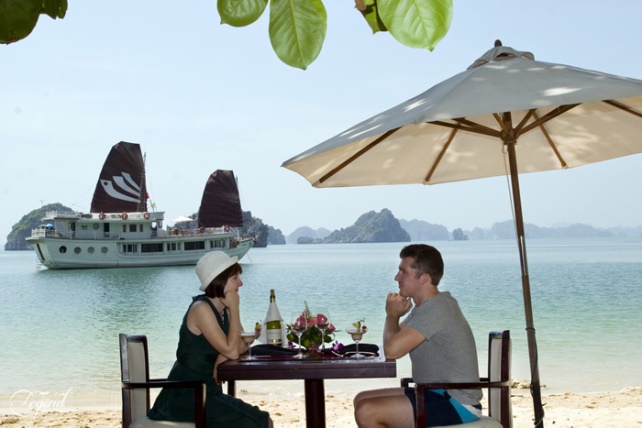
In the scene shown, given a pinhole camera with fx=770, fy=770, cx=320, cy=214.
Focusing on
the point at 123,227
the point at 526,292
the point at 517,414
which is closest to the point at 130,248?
the point at 123,227

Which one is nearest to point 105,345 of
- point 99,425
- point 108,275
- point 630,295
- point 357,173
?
point 99,425

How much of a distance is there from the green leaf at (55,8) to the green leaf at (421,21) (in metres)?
0.20

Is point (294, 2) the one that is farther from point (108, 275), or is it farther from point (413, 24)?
point (108, 275)

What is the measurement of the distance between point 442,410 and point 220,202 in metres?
43.0

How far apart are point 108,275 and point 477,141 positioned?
127ft

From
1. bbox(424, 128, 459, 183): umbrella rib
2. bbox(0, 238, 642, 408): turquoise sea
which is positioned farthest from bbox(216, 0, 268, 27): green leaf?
bbox(0, 238, 642, 408): turquoise sea

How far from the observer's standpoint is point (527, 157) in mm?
3938

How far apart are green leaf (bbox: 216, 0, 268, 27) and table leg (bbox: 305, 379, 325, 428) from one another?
2.73 meters

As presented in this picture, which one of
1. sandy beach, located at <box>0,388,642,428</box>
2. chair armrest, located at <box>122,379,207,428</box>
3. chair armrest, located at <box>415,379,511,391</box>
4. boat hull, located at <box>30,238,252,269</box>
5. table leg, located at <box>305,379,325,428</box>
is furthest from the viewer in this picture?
boat hull, located at <box>30,238,252,269</box>

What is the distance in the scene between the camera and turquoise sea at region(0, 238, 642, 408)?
37.2 feet

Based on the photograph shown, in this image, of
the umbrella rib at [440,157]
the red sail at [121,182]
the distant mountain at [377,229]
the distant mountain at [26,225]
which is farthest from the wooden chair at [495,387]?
the distant mountain at [377,229]

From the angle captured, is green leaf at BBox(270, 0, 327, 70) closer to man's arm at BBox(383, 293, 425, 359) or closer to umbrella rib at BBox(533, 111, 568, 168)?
man's arm at BBox(383, 293, 425, 359)

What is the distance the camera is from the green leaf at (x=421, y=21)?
0.38 m

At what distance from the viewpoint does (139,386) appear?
2.81m
